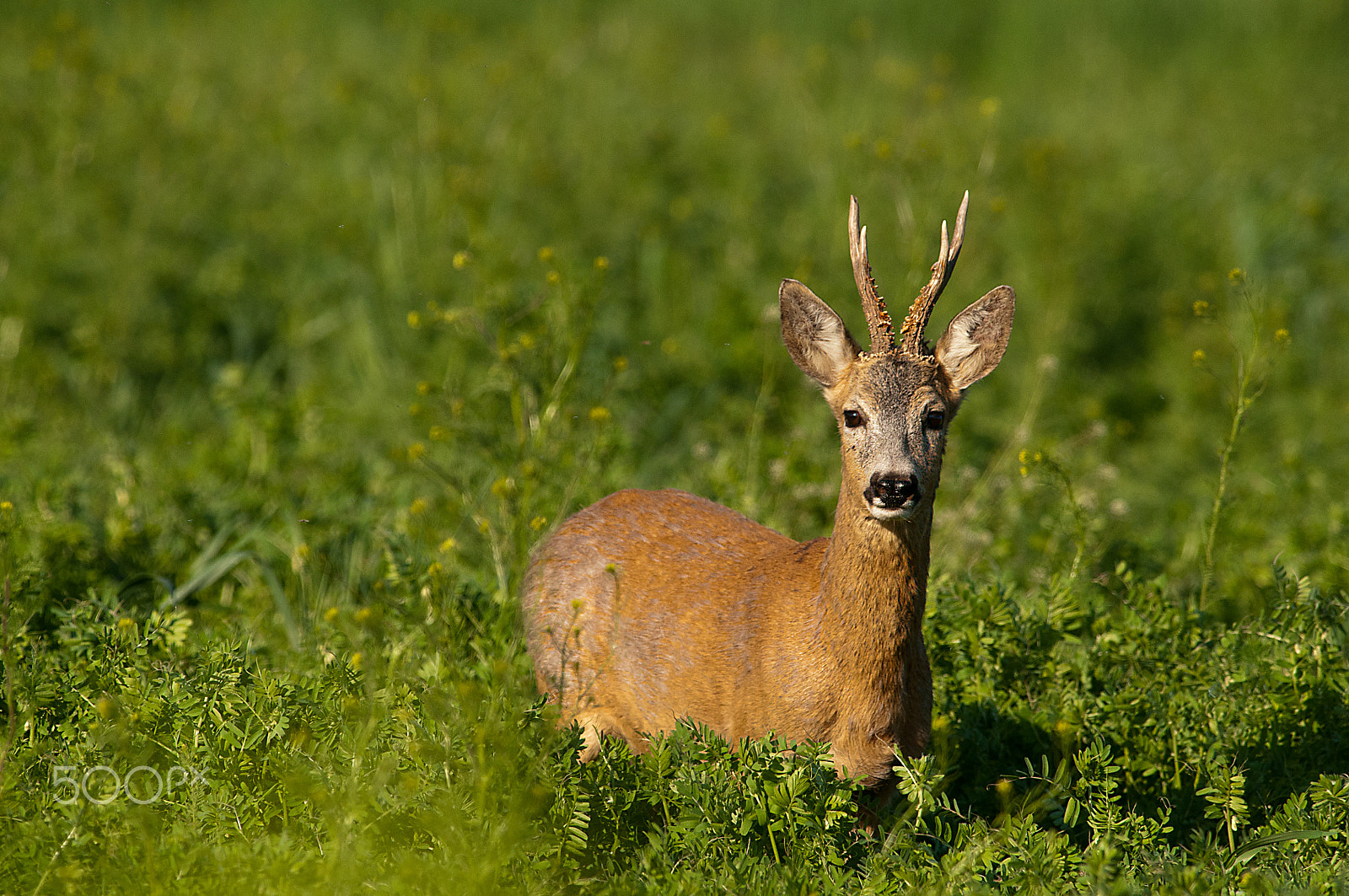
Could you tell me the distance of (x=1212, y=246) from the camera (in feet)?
26.7

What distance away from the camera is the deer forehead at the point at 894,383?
3301 mm

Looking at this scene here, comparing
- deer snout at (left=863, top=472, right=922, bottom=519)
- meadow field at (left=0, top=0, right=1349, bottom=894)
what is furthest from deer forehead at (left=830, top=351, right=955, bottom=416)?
meadow field at (left=0, top=0, right=1349, bottom=894)

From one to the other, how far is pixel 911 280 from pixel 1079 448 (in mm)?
1491

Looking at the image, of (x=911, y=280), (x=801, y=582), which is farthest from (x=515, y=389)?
(x=911, y=280)

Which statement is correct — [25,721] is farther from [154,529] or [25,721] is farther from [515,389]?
[515,389]

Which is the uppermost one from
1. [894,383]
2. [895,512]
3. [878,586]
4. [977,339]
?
[977,339]

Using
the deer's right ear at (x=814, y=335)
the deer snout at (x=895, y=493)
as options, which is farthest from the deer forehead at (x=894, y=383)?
the deer snout at (x=895, y=493)

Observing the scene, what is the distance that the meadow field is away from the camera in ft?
10.1

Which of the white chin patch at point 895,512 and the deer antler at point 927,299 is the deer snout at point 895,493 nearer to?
the white chin patch at point 895,512

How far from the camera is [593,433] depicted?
16.3 ft

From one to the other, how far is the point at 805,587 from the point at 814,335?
2.32 ft

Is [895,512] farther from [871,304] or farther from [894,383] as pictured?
[871,304]

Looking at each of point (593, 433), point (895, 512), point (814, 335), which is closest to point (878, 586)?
point (895, 512)

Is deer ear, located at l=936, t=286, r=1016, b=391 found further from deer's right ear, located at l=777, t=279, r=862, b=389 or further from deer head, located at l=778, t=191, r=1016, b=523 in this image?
deer's right ear, located at l=777, t=279, r=862, b=389
